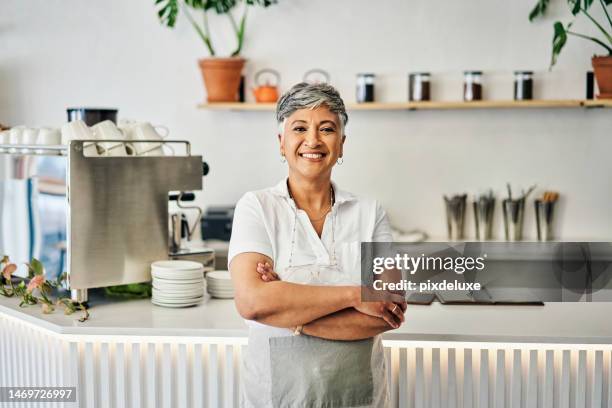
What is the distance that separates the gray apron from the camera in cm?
203

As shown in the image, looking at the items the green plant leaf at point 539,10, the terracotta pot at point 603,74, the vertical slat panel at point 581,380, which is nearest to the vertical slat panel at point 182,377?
the vertical slat panel at point 581,380

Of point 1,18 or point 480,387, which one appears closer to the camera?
point 480,387

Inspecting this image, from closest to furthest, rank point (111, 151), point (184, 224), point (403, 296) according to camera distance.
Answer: point (403, 296) < point (111, 151) < point (184, 224)

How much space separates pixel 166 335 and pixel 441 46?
2.83 metres

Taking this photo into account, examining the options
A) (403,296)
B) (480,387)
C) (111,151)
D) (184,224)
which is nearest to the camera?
(403,296)

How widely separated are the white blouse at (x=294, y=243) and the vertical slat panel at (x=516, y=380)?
49 centimetres

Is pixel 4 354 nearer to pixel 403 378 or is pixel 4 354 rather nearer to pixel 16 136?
pixel 16 136

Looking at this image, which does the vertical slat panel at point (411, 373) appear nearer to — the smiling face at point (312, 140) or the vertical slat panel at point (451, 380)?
the vertical slat panel at point (451, 380)

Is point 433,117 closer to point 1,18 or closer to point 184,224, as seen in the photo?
point 184,224

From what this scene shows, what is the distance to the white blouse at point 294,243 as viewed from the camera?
6.84 ft

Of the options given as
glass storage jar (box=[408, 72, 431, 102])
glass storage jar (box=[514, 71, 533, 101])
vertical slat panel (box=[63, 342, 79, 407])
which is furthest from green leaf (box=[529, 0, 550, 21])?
vertical slat panel (box=[63, 342, 79, 407])

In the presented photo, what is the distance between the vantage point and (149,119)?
5.01m

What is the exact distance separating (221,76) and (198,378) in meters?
2.51

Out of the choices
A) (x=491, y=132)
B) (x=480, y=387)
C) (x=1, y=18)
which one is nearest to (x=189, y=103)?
(x=1, y=18)
